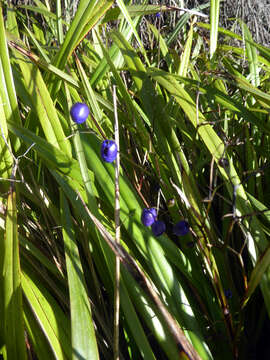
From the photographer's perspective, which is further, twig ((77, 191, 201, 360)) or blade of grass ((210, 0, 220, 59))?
blade of grass ((210, 0, 220, 59))

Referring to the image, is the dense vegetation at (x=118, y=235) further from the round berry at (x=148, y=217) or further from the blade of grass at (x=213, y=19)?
the blade of grass at (x=213, y=19)

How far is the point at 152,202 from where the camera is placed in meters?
1.00

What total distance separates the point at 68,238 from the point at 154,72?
0.49 meters

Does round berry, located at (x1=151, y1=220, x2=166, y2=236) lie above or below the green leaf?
above

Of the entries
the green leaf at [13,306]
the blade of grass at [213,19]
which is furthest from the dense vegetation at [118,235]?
the blade of grass at [213,19]

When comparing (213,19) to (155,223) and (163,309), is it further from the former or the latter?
(163,309)

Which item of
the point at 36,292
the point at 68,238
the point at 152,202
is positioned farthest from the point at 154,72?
the point at 36,292

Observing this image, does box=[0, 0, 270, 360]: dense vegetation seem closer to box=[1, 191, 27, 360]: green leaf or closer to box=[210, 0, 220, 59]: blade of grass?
box=[1, 191, 27, 360]: green leaf

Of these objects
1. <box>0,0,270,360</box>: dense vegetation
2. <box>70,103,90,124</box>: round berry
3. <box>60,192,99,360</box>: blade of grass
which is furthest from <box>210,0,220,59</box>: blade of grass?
<box>60,192,99,360</box>: blade of grass

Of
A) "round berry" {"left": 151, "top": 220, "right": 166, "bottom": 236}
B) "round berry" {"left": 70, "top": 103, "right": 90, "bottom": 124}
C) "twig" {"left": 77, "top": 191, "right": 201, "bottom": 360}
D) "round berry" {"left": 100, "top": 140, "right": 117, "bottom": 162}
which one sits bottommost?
"twig" {"left": 77, "top": 191, "right": 201, "bottom": 360}

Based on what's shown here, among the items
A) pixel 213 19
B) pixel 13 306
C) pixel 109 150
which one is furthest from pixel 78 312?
pixel 213 19

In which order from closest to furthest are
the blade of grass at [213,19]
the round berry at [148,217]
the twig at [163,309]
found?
the twig at [163,309] → the round berry at [148,217] → the blade of grass at [213,19]

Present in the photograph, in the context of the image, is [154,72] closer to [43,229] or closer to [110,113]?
[110,113]

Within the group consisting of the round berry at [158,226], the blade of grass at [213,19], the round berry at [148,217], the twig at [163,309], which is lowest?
the twig at [163,309]
